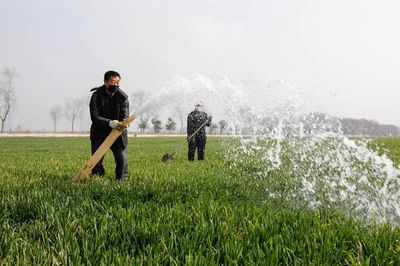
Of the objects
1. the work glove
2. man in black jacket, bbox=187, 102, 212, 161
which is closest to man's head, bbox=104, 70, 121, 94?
the work glove

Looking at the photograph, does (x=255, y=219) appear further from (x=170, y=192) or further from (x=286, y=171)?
(x=286, y=171)

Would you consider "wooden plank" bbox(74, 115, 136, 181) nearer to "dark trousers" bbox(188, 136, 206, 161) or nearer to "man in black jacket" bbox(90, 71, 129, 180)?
"man in black jacket" bbox(90, 71, 129, 180)

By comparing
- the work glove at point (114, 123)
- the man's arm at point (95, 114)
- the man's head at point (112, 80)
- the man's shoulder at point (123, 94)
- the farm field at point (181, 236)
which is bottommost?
the farm field at point (181, 236)

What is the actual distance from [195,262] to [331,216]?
254 centimetres

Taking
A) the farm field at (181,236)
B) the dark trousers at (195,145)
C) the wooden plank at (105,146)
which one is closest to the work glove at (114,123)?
the wooden plank at (105,146)

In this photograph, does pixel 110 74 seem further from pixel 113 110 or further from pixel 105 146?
pixel 105 146

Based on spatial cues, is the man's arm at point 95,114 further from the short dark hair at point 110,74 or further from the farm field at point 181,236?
the farm field at point 181,236

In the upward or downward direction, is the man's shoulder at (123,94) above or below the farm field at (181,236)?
above

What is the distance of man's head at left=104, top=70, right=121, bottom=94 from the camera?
7.57m

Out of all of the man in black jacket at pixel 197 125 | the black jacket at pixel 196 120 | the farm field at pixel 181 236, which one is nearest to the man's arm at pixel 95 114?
the farm field at pixel 181 236

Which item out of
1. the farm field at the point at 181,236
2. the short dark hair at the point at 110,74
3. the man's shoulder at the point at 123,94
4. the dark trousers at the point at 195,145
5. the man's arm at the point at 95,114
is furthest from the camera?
the dark trousers at the point at 195,145

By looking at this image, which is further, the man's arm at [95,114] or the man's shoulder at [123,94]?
the man's shoulder at [123,94]

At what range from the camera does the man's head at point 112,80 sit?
7.57 m

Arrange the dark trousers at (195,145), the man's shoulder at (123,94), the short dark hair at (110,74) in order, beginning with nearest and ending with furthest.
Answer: the short dark hair at (110,74)
the man's shoulder at (123,94)
the dark trousers at (195,145)
